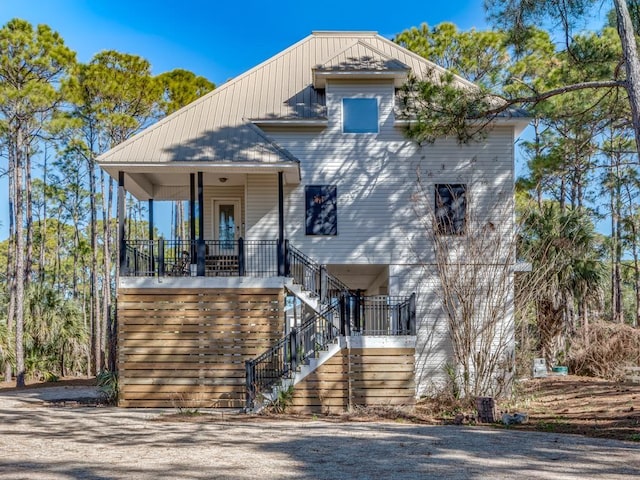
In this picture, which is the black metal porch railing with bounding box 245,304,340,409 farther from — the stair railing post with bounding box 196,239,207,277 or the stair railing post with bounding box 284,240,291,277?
the stair railing post with bounding box 196,239,207,277

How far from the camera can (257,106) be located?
1869 cm

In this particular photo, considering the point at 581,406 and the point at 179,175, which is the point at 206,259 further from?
the point at 581,406

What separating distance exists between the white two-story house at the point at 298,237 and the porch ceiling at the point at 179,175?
0.21 ft

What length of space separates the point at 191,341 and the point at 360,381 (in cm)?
394

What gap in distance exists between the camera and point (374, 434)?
36.9ft

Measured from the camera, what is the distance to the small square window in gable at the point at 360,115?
60.3 feet

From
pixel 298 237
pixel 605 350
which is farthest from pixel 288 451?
pixel 605 350

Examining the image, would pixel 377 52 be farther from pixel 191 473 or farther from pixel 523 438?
pixel 191 473

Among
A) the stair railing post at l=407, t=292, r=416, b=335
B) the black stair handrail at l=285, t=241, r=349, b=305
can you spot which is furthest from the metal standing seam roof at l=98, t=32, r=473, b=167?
the stair railing post at l=407, t=292, r=416, b=335

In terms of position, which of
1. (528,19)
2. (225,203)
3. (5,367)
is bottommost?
(5,367)

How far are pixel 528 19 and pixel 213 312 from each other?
9.51 meters

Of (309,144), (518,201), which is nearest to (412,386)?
(309,144)

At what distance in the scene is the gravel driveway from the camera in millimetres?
7941

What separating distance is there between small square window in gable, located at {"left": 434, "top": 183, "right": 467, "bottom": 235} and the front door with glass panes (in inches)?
218
